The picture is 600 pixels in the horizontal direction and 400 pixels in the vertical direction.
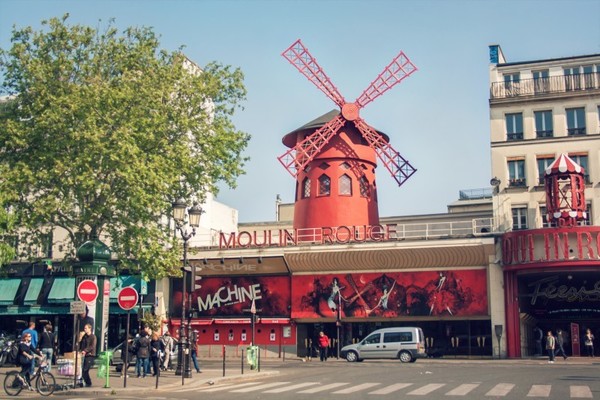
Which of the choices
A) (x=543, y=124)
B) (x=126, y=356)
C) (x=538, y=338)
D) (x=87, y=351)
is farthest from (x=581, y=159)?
(x=87, y=351)

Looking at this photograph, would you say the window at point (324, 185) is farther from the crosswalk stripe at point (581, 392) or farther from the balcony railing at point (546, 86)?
the crosswalk stripe at point (581, 392)

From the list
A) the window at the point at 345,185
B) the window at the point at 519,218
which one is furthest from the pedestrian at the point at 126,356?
the window at the point at 519,218

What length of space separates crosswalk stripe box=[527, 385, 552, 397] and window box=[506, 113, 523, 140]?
66.7ft

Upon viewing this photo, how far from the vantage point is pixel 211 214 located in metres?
50.1

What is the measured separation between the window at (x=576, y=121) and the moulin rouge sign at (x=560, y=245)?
561cm

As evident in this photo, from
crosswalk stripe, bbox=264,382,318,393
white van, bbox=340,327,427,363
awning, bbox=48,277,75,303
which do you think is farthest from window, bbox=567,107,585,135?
awning, bbox=48,277,75,303

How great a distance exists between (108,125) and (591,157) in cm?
2136

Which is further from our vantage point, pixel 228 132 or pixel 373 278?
pixel 373 278

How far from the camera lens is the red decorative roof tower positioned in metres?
31.5

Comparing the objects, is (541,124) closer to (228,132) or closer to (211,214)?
(228,132)

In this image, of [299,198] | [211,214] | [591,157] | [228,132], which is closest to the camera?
[228,132]

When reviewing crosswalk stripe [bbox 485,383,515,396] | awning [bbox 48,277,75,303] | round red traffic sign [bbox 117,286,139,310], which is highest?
awning [bbox 48,277,75,303]

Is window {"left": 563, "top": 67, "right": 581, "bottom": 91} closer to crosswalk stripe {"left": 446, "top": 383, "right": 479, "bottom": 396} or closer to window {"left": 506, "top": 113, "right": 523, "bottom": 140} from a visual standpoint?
window {"left": 506, "top": 113, "right": 523, "bottom": 140}

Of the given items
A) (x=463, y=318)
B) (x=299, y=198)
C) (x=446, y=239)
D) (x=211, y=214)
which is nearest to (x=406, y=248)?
(x=446, y=239)
